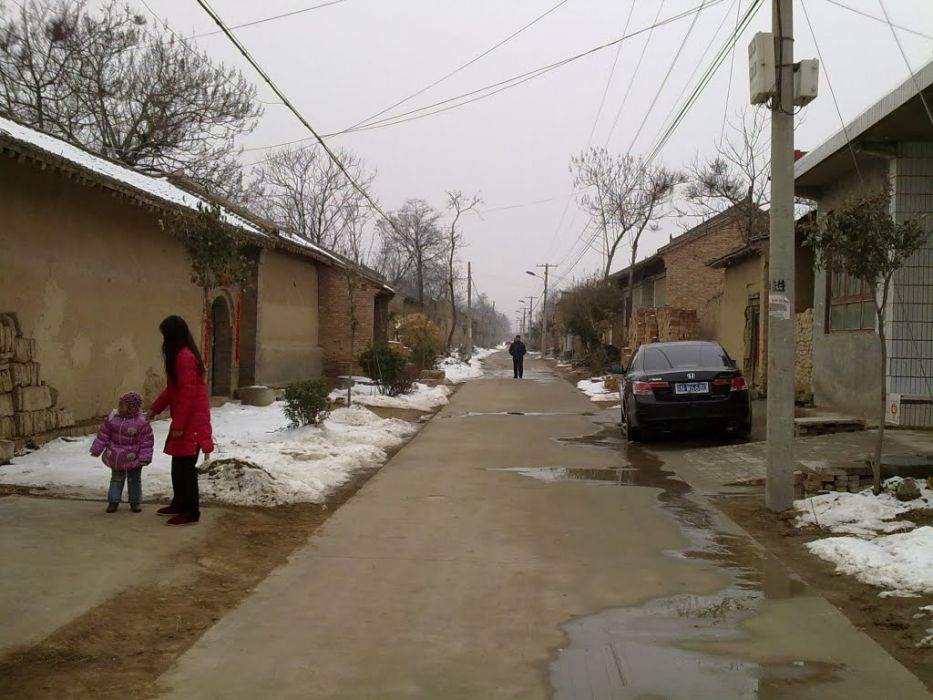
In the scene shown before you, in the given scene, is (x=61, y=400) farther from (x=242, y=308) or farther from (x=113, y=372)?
(x=242, y=308)

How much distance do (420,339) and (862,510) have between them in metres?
24.2

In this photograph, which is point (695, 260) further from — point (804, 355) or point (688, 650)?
point (688, 650)

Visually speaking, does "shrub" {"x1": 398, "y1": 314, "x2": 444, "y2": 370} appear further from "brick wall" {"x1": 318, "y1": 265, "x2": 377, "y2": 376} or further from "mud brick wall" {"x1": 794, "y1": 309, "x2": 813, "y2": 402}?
"mud brick wall" {"x1": 794, "y1": 309, "x2": 813, "y2": 402}

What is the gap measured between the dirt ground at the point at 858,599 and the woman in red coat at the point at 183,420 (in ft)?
15.2

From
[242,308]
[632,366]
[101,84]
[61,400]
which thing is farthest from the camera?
[101,84]

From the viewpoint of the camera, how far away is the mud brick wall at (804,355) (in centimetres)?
1495


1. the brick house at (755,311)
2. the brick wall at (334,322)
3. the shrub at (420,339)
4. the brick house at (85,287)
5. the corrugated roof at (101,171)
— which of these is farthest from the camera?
the shrub at (420,339)

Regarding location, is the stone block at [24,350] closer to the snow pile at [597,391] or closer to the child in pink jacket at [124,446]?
the child in pink jacket at [124,446]

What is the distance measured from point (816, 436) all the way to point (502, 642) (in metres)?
7.58

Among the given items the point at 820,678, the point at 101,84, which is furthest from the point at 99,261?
the point at 101,84

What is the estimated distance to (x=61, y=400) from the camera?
10.4 meters

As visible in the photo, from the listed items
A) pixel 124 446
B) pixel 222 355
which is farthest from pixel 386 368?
pixel 124 446

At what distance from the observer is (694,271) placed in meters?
33.9

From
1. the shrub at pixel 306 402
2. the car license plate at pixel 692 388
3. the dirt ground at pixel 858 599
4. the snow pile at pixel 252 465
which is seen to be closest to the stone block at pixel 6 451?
the snow pile at pixel 252 465
